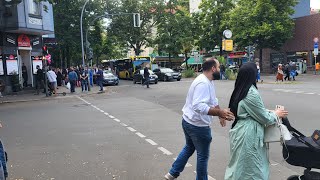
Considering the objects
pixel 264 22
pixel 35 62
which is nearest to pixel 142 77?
pixel 35 62

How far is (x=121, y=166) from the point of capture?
6.63 m

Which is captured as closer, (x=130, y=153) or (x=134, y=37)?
(x=130, y=153)

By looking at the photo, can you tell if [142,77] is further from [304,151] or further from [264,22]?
[304,151]

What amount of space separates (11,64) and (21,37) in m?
2.14

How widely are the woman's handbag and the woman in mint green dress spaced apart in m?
0.06

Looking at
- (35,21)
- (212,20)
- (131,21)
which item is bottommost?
(35,21)

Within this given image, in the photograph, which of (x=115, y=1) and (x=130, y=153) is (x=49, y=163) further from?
(x=115, y=1)

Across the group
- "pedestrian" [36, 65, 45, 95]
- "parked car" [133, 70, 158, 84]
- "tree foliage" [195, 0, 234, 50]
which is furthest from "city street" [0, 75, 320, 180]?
"tree foliage" [195, 0, 234, 50]

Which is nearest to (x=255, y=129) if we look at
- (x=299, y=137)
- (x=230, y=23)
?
(x=299, y=137)

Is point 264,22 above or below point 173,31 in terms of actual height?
below

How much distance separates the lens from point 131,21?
54.7 meters

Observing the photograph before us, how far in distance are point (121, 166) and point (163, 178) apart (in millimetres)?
1045

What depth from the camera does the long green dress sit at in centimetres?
389

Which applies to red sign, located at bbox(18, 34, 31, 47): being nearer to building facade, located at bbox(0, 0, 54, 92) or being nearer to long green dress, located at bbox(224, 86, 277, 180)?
building facade, located at bbox(0, 0, 54, 92)
